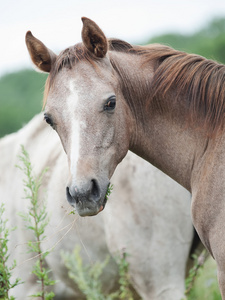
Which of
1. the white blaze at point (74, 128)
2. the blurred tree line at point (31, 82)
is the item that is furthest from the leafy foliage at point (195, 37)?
the white blaze at point (74, 128)

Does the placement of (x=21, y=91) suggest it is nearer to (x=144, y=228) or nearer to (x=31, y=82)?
(x=31, y=82)

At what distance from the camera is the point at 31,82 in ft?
74.2

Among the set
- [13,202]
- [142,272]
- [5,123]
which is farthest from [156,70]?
[5,123]

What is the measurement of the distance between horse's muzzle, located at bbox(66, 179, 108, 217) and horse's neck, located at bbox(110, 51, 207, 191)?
62cm

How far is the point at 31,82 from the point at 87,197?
20308 mm

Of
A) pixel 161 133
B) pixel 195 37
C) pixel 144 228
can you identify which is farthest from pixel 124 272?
pixel 195 37

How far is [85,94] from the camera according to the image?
3.11 m

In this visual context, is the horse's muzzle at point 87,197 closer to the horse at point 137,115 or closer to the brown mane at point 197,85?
the horse at point 137,115

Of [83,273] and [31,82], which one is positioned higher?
[83,273]

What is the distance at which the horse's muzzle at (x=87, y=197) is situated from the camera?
2859mm

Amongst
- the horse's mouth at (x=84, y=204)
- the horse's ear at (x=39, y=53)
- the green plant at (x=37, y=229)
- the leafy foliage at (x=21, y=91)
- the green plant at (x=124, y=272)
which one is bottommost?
the leafy foliage at (x=21, y=91)

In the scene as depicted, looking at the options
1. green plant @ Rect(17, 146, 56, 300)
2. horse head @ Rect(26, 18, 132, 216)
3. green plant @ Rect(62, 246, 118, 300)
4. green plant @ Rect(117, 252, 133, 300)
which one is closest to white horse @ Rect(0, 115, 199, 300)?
green plant @ Rect(117, 252, 133, 300)

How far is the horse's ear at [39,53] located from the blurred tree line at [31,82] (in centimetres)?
1127

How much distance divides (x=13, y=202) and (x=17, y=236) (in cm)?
39
